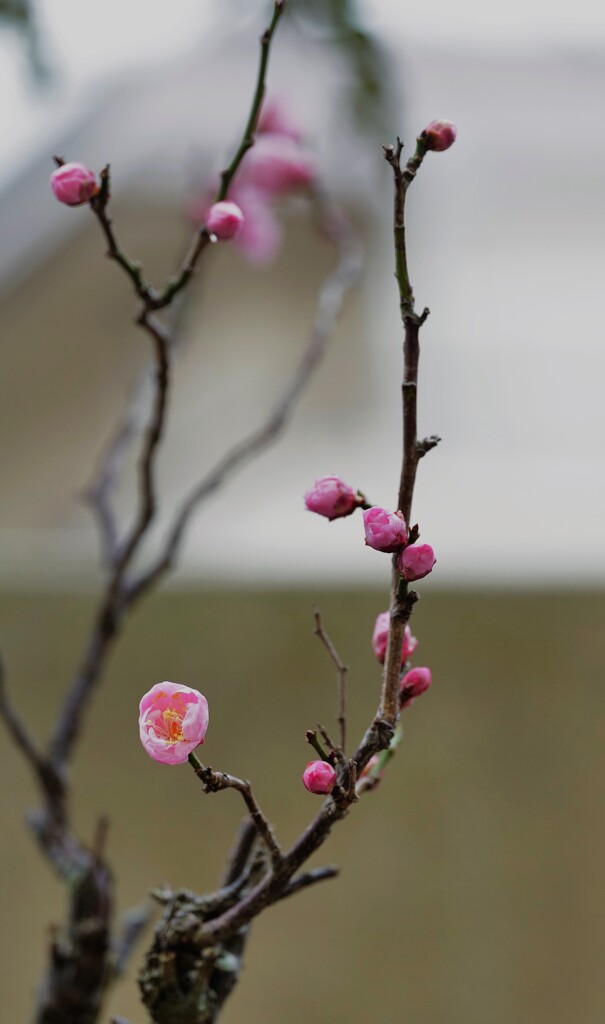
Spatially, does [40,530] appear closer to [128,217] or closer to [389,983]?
[128,217]

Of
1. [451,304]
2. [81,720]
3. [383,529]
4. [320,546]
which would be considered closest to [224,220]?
[383,529]

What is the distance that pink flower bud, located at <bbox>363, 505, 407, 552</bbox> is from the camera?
25cm

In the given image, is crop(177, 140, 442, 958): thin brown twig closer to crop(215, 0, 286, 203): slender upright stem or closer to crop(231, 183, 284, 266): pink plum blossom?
crop(215, 0, 286, 203): slender upright stem

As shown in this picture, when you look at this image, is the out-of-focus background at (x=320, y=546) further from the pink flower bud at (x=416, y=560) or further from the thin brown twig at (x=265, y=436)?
the pink flower bud at (x=416, y=560)

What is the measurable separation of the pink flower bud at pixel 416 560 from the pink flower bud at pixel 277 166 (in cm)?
45

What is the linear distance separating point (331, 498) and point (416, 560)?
3 centimetres

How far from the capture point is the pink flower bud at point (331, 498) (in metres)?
0.27

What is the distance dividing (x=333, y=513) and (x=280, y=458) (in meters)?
1.10

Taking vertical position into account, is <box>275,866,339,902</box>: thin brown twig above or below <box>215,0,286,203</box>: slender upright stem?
below

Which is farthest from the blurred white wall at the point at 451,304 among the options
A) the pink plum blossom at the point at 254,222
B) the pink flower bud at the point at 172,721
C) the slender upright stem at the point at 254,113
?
the pink flower bud at the point at 172,721

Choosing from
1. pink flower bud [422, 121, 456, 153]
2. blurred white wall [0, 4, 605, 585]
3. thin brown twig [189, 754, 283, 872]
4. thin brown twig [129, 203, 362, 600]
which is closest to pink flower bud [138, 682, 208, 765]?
thin brown twig [189, 754, 283, 872]

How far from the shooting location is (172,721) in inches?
9.7

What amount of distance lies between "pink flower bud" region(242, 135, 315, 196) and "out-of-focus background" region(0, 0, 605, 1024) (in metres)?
0.04

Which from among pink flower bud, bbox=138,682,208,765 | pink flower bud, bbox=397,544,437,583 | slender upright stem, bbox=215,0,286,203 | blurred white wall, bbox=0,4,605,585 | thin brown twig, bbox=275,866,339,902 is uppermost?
blurred white wall, bbox=0,4,605,585
